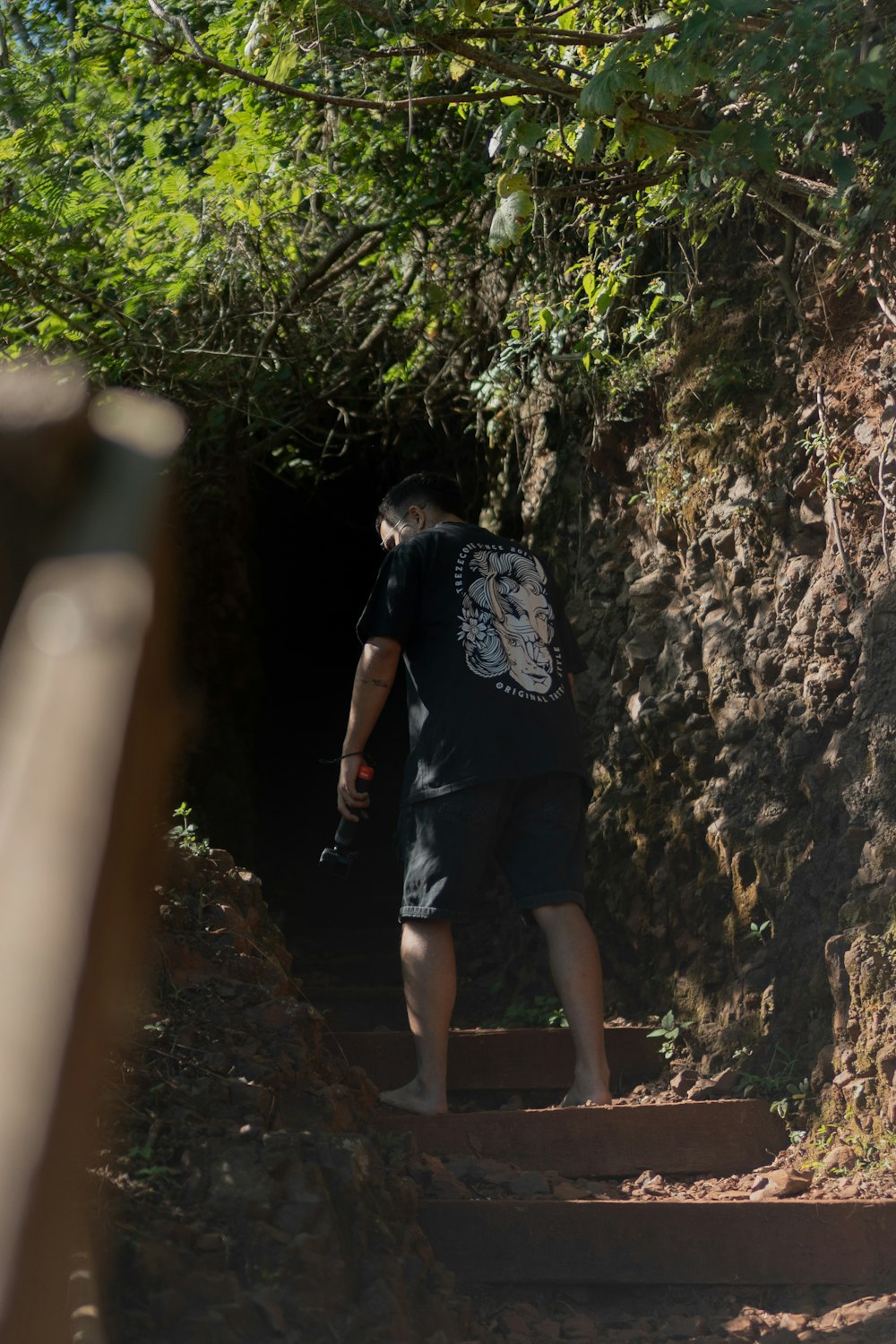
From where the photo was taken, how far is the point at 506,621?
363 centimetres

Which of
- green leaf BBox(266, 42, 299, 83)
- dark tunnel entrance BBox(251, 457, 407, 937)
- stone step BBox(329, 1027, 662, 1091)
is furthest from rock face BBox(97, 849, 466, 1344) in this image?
dark tunnel entrance BBox(251, 457, 407, 937)

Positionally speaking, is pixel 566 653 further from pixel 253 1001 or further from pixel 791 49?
pixel 791 49

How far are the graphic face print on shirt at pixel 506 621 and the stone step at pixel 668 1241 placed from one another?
1.40 metres

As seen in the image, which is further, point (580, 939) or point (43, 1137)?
point (580, 939)

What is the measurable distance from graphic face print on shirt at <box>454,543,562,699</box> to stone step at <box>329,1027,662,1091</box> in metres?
1.06

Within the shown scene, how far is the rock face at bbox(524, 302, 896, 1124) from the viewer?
3.24 meters

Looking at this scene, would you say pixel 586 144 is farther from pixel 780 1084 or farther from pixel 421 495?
pixel 780 1084

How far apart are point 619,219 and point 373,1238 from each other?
335 cm

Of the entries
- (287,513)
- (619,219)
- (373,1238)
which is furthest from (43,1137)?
(287,513)

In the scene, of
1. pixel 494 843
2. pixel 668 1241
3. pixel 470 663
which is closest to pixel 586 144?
pixel 470 663

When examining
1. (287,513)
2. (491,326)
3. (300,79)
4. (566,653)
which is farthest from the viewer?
(287,513)

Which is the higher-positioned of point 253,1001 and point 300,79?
point 300,79

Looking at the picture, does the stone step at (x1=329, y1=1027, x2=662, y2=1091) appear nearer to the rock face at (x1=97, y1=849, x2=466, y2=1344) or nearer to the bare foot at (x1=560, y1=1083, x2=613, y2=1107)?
the bare foot at (x1=560, y1=1083, x2=613, y2=1107)

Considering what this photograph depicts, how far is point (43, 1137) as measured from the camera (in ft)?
7.41
